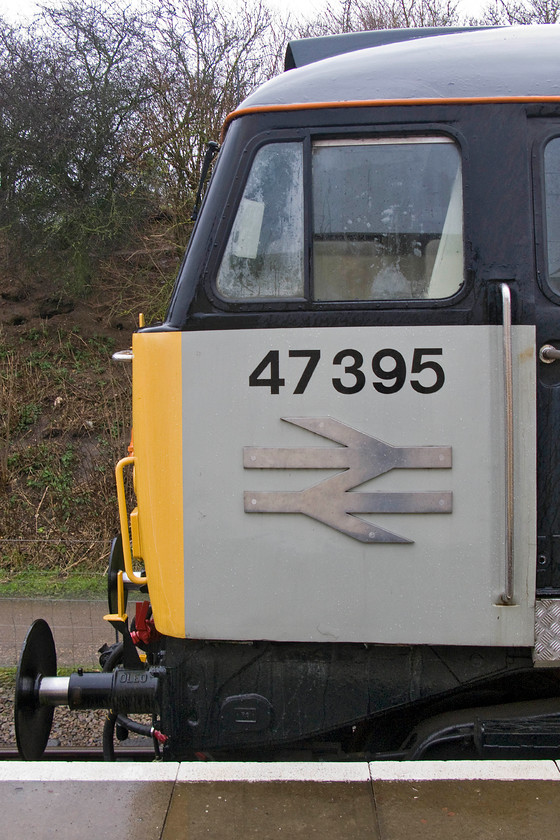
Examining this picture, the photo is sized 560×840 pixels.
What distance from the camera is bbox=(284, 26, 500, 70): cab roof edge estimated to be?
10.8 ft

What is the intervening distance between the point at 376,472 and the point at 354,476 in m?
0.08

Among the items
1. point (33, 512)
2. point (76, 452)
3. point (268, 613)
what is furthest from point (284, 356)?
point (76, 452)

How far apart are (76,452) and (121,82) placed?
6.53m

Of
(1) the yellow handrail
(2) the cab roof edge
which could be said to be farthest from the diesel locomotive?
(2) the cab roof edge

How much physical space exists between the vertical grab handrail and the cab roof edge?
1.35 metres

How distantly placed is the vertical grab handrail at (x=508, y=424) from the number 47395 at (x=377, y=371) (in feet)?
0.75

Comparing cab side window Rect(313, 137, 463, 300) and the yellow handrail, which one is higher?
cab side window Rect(313, 137, 463, 300)

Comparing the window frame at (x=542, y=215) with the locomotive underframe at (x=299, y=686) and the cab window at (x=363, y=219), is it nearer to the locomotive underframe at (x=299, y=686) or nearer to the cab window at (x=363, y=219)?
the cab window at (x=363, y=219)

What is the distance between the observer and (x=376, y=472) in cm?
275

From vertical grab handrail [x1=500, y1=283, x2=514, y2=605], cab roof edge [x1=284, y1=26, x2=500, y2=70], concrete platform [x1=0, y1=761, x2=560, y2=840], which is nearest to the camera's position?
concrete platform [x1=0, y1=761, x2=560, y2=840]

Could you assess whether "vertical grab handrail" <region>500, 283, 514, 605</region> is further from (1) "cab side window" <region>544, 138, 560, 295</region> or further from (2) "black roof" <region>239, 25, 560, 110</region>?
(2) "black roof" <region>239, 25, 560, 110</region>

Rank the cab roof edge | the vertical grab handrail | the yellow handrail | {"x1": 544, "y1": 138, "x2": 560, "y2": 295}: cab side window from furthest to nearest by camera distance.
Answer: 1. the cab roof edge
2. the yellow handrail
3. {"x1": 544, "y1": 138, "x2": 560, "y2": 295}: cab side window
4. the vertical grab handrail

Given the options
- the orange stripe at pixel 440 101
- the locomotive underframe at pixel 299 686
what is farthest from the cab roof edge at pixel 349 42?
the locomotive underframe at pixel 299 686

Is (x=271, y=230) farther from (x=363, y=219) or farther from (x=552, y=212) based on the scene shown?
(x=552, y=212)
